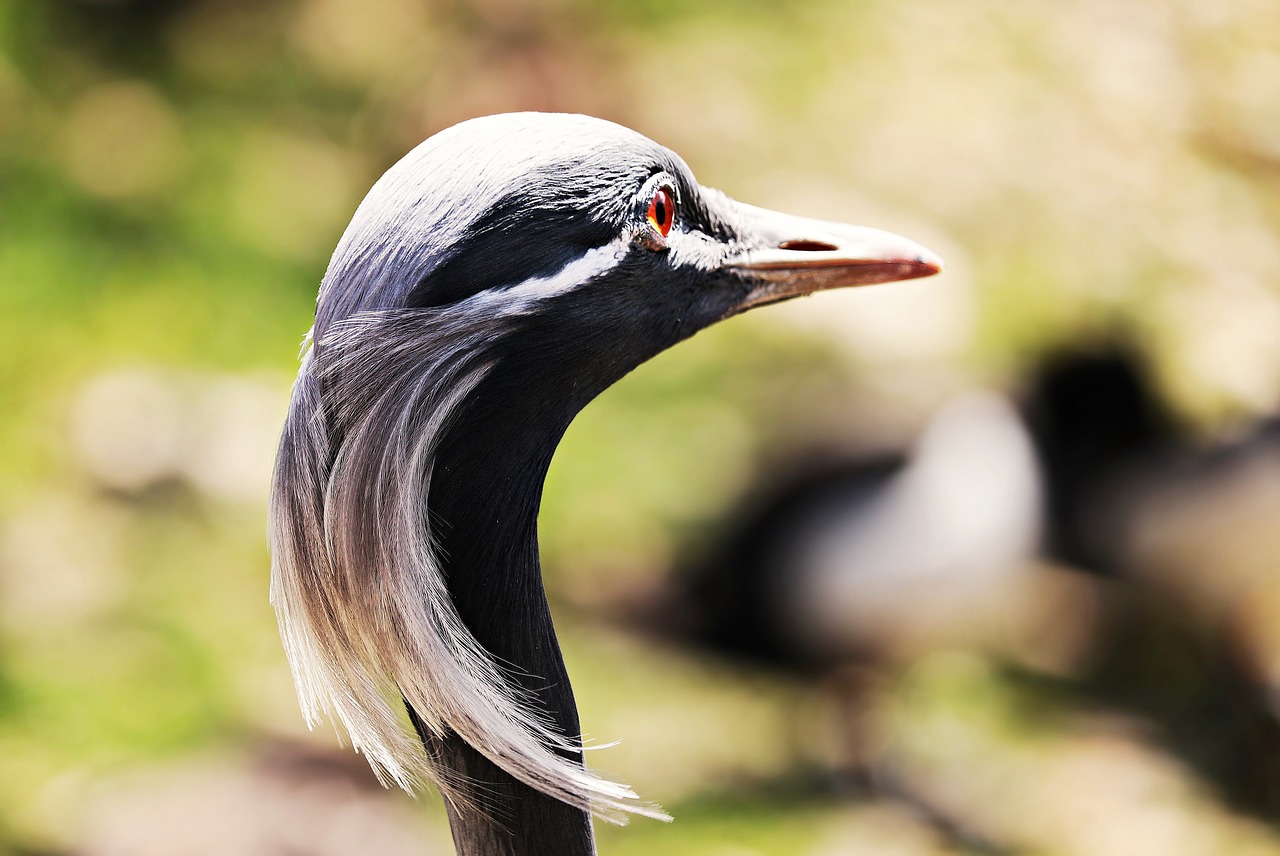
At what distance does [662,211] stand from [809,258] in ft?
0.93

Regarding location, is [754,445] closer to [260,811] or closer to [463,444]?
[260,811]

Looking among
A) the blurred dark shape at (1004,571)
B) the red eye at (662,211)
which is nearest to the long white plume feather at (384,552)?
the red eye at (662,211)

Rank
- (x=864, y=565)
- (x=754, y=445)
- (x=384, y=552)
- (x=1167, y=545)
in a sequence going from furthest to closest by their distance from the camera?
1. (x=754, y=445)
2. (x=1167, y=545)
3. (x=864, y=565)
4. (x=384, y=552)

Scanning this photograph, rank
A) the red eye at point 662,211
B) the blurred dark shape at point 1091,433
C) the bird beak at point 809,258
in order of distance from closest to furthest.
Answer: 1. the red eye at point 662,211
2. the bird beak at point 809,258
3. the blurred dark shape at point 1091,433

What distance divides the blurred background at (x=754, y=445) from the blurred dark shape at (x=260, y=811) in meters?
0.01

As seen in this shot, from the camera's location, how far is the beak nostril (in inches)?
74.7

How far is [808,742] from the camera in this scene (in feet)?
14.0

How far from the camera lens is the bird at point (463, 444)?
4.83 feet

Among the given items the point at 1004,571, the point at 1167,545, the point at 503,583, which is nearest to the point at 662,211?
the point at 503,583

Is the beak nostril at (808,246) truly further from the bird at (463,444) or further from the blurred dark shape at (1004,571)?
the blurred dark shape at (1004,571)

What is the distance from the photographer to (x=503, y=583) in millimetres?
1604

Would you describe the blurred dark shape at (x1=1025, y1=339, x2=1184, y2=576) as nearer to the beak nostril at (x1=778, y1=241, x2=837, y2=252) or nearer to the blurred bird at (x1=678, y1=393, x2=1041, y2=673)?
the blurred bird at (x1=678, y1=393, x2=1041, y2=673)

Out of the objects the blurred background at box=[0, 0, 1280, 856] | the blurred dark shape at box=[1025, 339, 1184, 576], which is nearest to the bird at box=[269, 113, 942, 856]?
the blurred background at box=[0, 0, 1280, 856]

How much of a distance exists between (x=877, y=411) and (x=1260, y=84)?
3243mm
